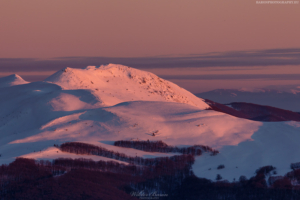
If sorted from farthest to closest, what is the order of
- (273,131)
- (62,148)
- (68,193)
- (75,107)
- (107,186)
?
(75,107), (273,131), (62,148), (107,186), (68,193)

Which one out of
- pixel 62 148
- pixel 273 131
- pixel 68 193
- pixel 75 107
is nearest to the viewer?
pixel 68 193

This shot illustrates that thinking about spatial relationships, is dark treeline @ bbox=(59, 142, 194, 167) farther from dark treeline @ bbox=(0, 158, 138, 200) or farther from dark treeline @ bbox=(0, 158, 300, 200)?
dark treeline @ bbox=(0, 158, 138, 200)

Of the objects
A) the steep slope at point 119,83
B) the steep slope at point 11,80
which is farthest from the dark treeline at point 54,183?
the steep slope at point 11,80

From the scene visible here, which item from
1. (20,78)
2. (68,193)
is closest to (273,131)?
(68,193)

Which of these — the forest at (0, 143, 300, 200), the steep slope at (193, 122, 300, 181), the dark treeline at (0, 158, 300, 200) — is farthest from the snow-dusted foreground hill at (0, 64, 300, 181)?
the dark treeline at (0, 158, 300, 200)

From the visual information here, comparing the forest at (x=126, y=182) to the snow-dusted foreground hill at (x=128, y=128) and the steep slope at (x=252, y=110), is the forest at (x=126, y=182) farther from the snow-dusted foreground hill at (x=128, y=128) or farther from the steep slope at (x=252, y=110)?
the steep slope at (x=252, y=110)

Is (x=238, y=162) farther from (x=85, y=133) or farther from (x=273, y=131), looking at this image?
(x=85, y=133)

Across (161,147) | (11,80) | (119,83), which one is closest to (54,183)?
(161,147)
